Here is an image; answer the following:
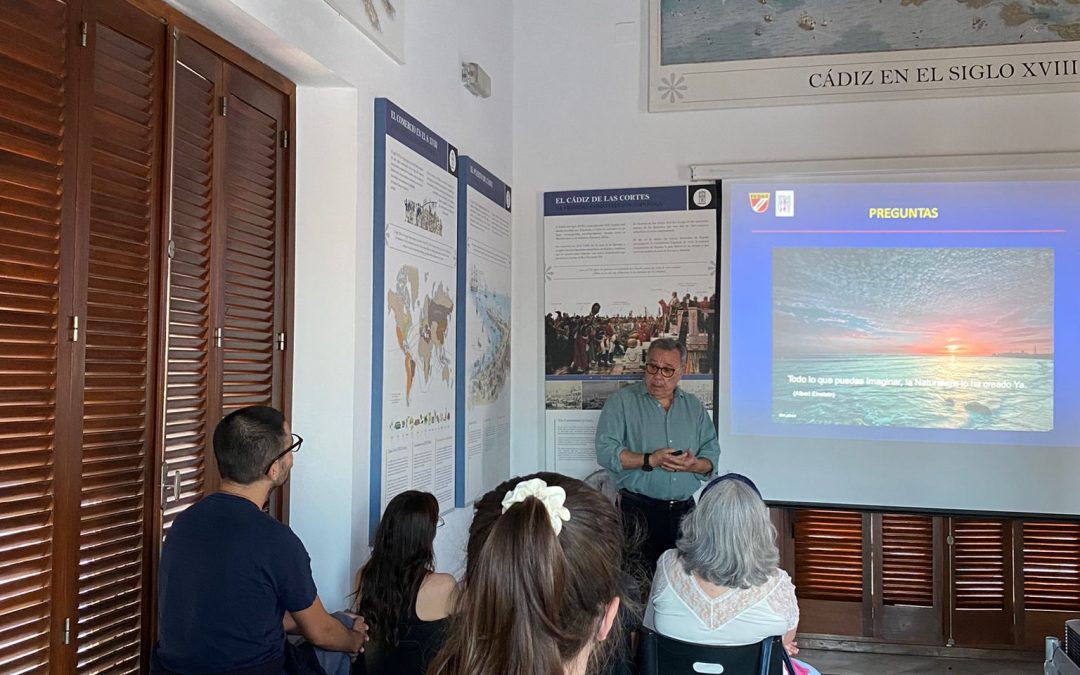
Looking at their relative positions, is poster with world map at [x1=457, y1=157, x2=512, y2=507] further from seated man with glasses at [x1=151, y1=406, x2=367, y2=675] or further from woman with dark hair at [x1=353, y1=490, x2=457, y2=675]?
seated man with glasses at [x1=151, y1=406, x2=367, y2=675]

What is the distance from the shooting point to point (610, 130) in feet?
15.8

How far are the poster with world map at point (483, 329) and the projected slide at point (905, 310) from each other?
1.26 meters

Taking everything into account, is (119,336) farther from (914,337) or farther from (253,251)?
(914,337)

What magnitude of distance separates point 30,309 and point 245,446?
1.81 feet

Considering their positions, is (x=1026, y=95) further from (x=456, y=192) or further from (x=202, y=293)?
(x=202, y=293)

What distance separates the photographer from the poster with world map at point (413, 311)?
9.89 ft

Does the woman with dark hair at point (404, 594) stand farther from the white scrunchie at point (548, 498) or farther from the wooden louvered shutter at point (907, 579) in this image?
the wooden louvered shutter at point (907, 579)

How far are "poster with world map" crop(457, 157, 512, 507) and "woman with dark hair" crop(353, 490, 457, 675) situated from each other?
161 cm

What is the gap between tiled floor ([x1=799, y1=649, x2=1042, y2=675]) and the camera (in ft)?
13.9

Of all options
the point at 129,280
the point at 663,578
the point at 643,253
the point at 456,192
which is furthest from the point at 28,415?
the point at 643,253

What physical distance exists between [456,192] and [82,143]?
202cm

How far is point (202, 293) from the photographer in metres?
2.43

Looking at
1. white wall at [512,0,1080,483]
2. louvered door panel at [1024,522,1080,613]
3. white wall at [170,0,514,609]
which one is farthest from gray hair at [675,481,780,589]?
louvered door panel at [1024,522,1080,613]

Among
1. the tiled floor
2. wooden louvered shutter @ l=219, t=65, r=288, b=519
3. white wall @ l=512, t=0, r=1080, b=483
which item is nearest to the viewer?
wooden louvered shutter @ l=219, t=65, r=288, b=519
